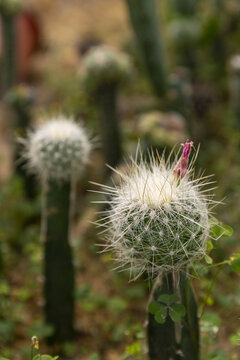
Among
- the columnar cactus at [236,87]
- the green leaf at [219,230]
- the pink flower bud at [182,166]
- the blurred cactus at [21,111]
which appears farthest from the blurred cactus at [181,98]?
the pink flower bud at [182,166]

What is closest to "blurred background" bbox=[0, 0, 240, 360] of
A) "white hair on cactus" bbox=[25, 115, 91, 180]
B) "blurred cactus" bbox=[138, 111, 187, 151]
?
"blurred cactus" bbox=[138, 111, 187, 151]

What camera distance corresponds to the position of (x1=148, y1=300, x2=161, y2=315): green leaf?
1896 millimetres

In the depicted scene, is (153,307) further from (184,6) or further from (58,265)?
(184,6)

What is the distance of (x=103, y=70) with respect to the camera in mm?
4141

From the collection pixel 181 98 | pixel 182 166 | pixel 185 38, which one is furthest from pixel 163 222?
pixel 185 38

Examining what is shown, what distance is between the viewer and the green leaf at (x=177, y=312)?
186 centimetres

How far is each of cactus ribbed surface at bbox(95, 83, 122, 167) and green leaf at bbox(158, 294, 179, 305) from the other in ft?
8.39

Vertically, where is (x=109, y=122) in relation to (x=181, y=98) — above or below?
below

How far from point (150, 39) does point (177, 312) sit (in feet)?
11.0

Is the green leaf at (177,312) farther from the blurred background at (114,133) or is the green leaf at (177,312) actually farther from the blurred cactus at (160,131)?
the blurred cactus at (160,131)

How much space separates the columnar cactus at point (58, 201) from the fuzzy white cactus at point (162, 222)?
0.81 metres

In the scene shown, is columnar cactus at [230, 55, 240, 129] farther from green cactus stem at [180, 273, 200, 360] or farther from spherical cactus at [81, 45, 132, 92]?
green cactus stem at [180, 273, 200, 360]

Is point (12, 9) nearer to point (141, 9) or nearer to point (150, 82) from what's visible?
point (141, 9)

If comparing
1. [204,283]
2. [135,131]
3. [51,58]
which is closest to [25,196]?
[135,131]
